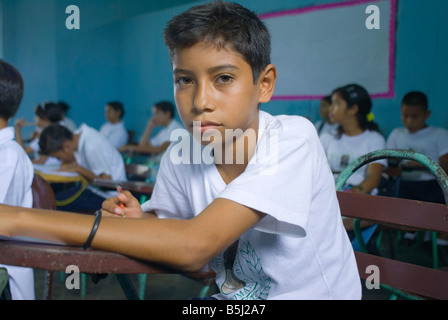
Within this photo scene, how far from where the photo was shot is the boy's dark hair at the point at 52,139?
129 inches

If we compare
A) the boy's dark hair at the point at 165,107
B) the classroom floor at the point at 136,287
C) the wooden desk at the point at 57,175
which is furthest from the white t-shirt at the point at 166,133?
the classroom floor at the point at 136,287

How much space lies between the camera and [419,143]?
3.66 metres

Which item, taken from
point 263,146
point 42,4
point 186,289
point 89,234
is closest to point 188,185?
point 263,146

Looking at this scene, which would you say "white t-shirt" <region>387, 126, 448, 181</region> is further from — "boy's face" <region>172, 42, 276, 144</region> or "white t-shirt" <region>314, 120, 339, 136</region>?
"boy's face" <region>172, 42, 276, 144</region>

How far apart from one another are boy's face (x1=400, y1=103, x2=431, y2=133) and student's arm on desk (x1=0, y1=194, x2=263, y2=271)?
345 centimetres

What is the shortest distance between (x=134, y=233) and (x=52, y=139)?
9.50ft

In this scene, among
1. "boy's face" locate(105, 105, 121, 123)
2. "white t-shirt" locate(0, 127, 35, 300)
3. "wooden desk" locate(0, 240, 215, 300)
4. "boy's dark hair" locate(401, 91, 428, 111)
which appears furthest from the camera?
"boy's face" locate(105, 105, 121, 123)

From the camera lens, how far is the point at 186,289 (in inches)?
104

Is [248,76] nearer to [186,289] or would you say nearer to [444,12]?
[186,289]

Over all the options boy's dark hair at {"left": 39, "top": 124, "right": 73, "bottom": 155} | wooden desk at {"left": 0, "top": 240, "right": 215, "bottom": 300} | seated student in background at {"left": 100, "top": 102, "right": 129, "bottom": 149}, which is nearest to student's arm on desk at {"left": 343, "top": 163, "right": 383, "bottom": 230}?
wooden desk at {"left": 0, "top": 240, "right": 215, "bottom": 300}

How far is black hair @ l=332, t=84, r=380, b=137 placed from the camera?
3018 mm

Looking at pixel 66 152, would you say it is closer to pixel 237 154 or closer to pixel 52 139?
pixel 52 139

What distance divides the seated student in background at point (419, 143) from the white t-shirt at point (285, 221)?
2591 mm
